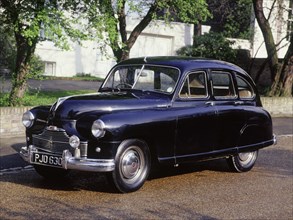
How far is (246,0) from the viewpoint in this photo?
72.5ft

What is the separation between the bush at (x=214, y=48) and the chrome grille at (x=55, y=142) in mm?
17180

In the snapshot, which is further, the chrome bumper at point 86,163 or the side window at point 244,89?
the side window at point 244,89

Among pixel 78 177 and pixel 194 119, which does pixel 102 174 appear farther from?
pixel 194 119

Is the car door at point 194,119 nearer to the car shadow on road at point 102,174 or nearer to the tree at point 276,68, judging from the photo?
the car shadow on road at point 102,174

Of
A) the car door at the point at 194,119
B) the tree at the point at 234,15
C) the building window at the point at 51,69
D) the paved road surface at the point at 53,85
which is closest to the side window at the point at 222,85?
the car door at the point at 194,119

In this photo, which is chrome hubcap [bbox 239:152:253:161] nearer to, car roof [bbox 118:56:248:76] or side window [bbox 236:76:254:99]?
side window [bbox 236:76:254:99]

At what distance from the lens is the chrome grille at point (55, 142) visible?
265 inches

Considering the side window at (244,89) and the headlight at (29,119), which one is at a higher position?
the side window at (244,89)

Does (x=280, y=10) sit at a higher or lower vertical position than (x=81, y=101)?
higher

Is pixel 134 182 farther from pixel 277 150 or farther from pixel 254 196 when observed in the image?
pixel 277 150

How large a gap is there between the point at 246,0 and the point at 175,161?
16.1 m

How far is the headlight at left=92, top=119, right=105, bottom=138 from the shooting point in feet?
21.5

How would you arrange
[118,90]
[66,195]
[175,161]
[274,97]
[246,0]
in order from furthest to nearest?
[246,0], [274,97], [118,90], [175,161], [66,195]

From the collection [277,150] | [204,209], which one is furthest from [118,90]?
[277,150]
